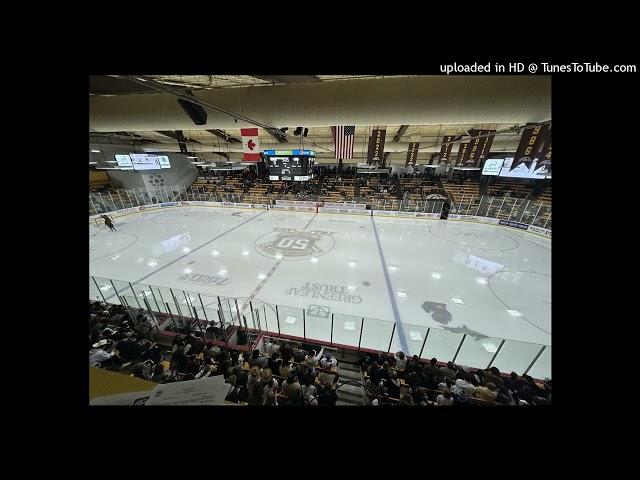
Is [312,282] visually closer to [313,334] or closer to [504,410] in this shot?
→ [313,334]

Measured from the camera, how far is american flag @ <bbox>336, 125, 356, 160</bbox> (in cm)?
716

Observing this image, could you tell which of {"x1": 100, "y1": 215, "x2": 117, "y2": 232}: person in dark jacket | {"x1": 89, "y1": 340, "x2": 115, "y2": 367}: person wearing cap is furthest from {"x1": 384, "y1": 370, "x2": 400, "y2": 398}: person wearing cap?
{"x1": 100, "y1": 215, "x2": 117, "y2": 232}: person in dark jacket

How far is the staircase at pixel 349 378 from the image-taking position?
3.65m

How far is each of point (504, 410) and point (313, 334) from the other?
4.79 meters

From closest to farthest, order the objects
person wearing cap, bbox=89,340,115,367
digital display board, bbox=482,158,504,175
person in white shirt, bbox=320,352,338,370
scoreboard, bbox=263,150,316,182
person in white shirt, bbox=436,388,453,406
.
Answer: person in white shirt, bbox=436,388,453,406
person wearing cap, bbox=89,340,115,367
person in white shirt, bbox=320,352,338,370
scoreboard, bbox=263,150,316,182
digital display board, bbox=482,158,504,175

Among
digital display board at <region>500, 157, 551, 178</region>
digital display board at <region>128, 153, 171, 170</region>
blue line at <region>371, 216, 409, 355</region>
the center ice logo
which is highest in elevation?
digital display board at <region>500, 157, 551, 178</region>

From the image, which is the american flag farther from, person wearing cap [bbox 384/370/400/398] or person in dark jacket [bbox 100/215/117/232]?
person in dark jacket [bbox 100/215/117/232]

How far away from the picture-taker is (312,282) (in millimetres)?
7910

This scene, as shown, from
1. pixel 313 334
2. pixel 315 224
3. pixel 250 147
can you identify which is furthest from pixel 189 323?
pixel 315 224

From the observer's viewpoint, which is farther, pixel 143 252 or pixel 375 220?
pixel 375 220

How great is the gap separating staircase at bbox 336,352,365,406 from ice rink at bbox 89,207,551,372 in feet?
2.23

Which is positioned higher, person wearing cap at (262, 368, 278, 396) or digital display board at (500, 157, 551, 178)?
digital display board at (500, 157, 551, 178)

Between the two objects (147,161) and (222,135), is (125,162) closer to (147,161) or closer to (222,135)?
(147,161)

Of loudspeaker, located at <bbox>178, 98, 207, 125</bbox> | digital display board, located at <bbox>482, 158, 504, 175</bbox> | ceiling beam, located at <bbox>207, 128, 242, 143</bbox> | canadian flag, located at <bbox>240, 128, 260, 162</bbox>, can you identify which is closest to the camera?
loudspeaker, located at <bbox>178, 98, 207, 125</bbox>
